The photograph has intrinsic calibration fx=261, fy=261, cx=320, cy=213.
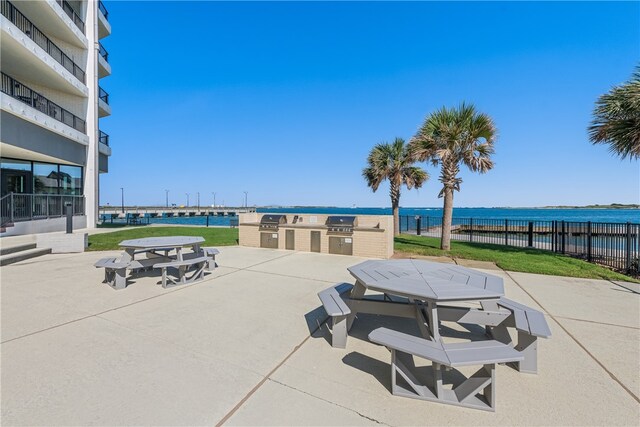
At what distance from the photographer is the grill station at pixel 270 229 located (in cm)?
1049

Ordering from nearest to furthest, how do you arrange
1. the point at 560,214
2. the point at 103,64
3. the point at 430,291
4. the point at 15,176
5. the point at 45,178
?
1. the point at 430,291
2. the point at 15,176
3. the point at 45,178
4. the point at 103,64
5. the point at 560,214

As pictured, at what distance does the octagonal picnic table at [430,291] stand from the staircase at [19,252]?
33.1 ft

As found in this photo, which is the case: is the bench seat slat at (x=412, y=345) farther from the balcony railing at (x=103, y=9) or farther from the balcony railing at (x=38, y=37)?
the balcony railing at (x=103, y=9)

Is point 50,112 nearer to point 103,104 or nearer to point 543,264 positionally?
point 103,104

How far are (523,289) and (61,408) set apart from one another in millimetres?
7264

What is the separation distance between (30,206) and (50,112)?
5579 millimetres

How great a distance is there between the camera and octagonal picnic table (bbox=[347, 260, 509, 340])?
8.76 ft

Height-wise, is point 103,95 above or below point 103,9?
below

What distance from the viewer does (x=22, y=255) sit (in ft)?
26.2

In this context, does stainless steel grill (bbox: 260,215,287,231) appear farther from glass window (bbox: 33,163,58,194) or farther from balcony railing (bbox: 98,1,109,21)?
balcony railing (bbox: 98,1,109,21)

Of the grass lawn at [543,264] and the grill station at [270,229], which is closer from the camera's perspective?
the grass lawn at [543,264]

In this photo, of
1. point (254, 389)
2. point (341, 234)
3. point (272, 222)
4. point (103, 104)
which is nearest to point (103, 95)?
point (103, 104)

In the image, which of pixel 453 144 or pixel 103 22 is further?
pixel 103 22

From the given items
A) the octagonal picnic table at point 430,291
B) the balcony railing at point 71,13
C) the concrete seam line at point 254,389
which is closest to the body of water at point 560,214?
the balcony railing at point 71,13
